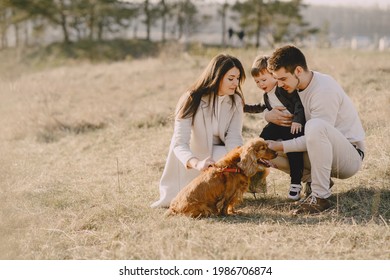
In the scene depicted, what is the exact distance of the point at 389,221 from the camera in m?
4.18

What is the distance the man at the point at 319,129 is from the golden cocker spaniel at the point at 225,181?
0.34 meters

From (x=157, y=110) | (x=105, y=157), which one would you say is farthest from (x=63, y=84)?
(x=105, y=157)

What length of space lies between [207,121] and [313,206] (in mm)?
1362

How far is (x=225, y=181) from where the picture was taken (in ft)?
14.1

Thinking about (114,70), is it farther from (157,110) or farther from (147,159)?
(147,159)

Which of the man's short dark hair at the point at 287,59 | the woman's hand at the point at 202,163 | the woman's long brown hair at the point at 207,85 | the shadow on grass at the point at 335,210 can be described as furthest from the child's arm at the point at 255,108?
the woman's hand at the point at 202,163

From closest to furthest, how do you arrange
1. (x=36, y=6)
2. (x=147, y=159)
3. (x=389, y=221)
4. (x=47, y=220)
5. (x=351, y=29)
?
(x=389, y=221) < (x=47, y=220) < (x=147, y=159) < (x=36, y=6) < (x=351, y=29)

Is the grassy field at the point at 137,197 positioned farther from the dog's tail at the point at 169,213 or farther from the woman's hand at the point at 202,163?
the woman's hand at the point at 202,163

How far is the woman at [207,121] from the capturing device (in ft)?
15.5

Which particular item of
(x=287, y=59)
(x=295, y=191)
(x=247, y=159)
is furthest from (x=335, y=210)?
(x=287, y=59)

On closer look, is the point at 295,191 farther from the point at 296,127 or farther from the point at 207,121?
the point at 207,121

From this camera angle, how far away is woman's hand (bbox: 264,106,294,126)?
15.7 feet

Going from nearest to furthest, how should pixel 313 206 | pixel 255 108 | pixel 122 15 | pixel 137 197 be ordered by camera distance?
pixel 313 206
pixel 255 108
pixel 137 197
pixel 122 15

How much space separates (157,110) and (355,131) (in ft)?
17.7
